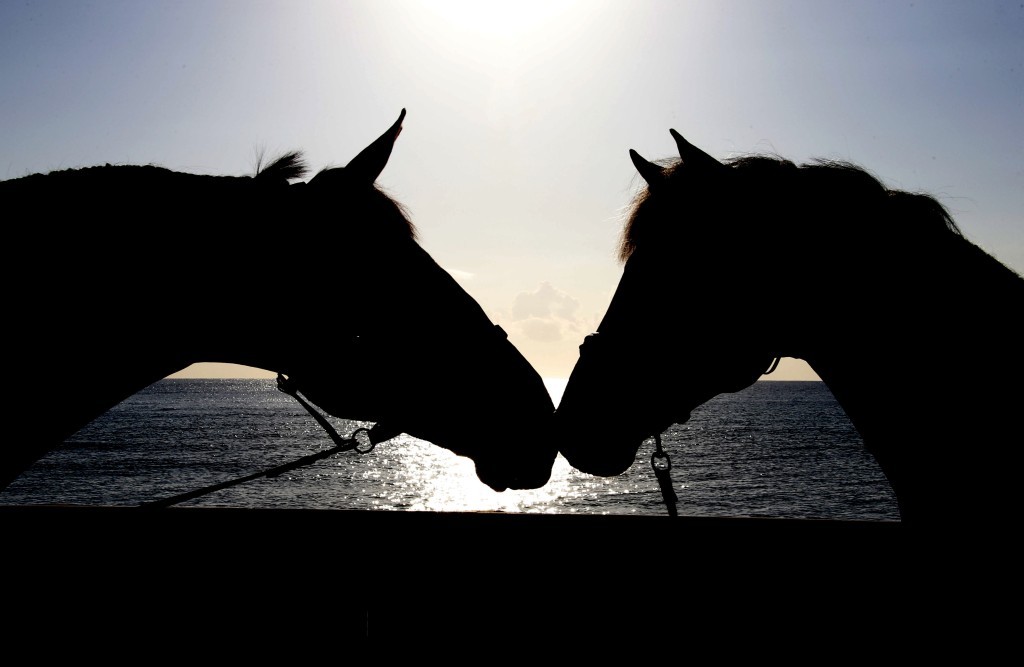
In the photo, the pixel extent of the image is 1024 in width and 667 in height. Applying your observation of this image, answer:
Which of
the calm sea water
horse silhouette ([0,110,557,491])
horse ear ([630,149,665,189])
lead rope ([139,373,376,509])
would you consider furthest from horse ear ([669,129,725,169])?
the calm sea water

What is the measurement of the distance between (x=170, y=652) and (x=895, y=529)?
2.91 metres

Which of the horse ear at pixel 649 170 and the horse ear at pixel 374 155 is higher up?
the horse ear at pixel 649 170

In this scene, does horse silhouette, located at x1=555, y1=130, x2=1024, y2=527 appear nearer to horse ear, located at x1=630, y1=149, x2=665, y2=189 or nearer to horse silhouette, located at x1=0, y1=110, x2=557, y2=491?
horse ear, located at x1=630, y1=149, x2=665, y2=189

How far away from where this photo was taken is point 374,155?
7.12 feet

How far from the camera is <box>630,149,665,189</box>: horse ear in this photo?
9.01ft

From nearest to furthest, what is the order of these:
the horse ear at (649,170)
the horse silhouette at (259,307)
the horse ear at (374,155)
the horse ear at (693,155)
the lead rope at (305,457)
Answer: the horse silhouette at (259,307), the horse ear at (374,155), the lead rope at (305,457), the horse ear at (693,155), the horse ear at (649,170)

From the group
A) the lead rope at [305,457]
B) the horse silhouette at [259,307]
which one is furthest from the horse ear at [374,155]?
the lead rope at [305,457]

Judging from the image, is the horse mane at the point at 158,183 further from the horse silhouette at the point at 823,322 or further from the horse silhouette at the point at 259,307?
the horse silhouette at the point at 823,322

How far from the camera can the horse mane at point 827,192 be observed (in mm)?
2271

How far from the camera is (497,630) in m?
2.59

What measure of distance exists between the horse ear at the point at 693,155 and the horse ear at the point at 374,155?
40.0 inches

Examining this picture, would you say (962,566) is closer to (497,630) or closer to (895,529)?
(895,529)

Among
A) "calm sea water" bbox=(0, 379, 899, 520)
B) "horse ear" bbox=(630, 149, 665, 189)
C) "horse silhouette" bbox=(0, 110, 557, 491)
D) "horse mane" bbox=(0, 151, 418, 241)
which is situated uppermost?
"horse ear" bbox=(630, 149, 665, 189)

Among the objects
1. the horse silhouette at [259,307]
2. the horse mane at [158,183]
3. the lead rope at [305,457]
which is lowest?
the lead rope at [305,457]
